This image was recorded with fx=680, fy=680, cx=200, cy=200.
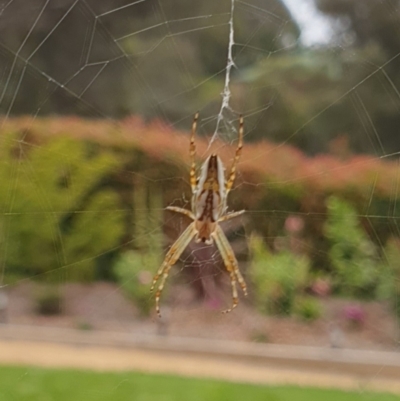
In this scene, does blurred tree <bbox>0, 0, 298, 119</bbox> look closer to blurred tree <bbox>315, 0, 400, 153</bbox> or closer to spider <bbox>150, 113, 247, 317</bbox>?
blurred tree <bbox>315, 0, 400, 153</bbox>

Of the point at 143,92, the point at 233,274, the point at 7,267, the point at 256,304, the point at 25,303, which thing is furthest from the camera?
the point at 25,303

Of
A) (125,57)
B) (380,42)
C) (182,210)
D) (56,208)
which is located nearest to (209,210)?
(182,210)

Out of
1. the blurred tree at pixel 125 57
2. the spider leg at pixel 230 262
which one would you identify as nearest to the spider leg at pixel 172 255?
the spider leg at pixel 230 262

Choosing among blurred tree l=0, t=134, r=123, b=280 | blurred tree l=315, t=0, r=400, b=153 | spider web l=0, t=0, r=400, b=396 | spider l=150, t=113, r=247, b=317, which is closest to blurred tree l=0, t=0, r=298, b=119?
spider web l=0, t=0, r=400, b=396

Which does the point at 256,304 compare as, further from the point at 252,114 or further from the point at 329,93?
the point at 252,114

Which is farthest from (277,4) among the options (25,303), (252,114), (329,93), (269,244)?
(25,303)

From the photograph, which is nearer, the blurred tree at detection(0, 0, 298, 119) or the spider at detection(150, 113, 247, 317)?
the spider at detection(150, 113, 247, 317)
